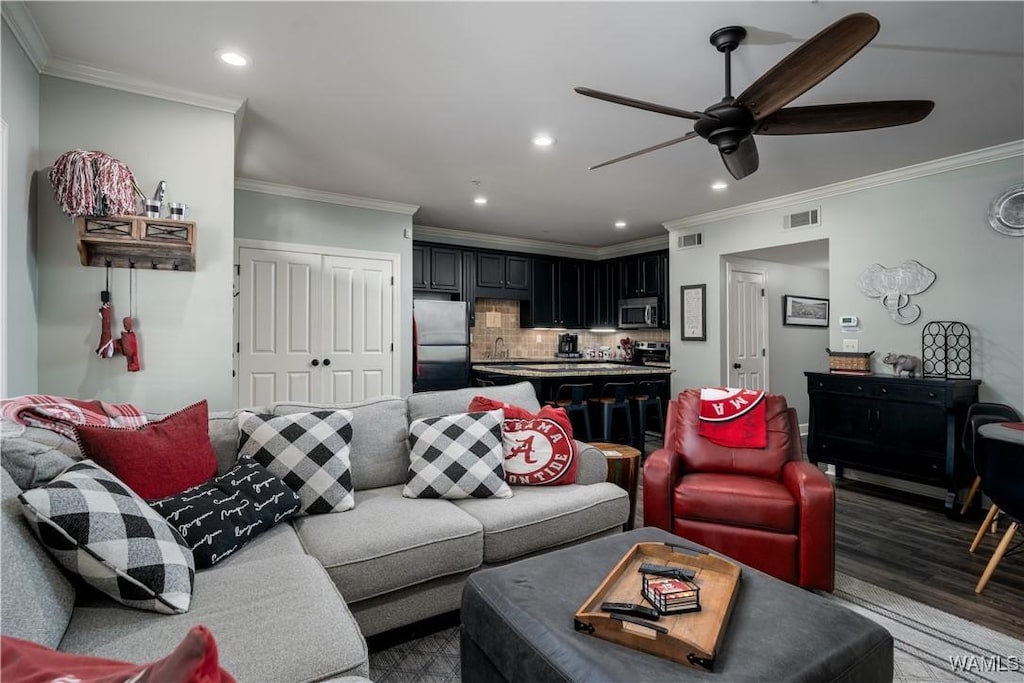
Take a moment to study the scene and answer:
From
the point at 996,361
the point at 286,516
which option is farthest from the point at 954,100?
the point at 286,516

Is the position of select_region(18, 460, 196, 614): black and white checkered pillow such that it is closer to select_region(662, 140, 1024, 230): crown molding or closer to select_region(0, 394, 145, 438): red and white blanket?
select_region(0, 394, 145, 438): red and white blanket

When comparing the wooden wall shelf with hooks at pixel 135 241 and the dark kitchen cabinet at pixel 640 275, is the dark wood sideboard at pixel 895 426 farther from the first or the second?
the wooden wall shelf with hooks at pixel 135 241

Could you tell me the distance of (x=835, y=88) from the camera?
285cm

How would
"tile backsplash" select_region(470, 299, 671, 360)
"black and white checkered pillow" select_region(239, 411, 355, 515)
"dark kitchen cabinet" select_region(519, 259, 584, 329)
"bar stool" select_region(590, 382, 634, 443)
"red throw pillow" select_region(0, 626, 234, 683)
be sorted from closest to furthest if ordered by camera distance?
"red throw pillow" select_region(0, 626, 234, 683) < "black and white checkered pillow" select_region(239, 411, 355, 515) < "bar stool" select_region(590, 382, 634, 443) < "tile backsplash" select_region(470, 299, 671, 360) < "dark kitchen cabinet" select_region(519, 259, 584, 329)

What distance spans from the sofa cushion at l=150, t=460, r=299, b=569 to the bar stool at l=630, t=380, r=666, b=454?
3699mm

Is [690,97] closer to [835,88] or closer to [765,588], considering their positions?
[835,88]

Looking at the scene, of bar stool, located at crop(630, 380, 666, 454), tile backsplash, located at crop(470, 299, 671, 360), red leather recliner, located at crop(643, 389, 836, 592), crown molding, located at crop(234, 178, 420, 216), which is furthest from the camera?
tile backsplash, located at crop(470, 299, 671, 360)

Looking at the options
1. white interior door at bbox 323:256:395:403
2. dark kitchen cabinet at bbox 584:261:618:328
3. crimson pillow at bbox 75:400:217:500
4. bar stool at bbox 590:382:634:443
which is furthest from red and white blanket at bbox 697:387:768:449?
dark kitchen cabinet at bbox 584:261:618:328

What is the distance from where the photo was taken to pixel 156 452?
1.74 meters

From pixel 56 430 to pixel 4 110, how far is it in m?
1.52

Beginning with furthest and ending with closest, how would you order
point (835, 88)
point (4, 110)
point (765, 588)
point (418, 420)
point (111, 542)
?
1. point (835, 88)
2. point (418, 420)
3. point (4, 110)
4. point (765, 588)
5. point (111, 542)

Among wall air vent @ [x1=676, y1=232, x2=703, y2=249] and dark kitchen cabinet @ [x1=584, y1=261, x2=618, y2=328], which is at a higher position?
wall air vent @ [x1=676, y1=232, x2=703, y2=249]

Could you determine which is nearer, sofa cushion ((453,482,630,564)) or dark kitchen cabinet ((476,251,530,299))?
sofa cushion ((453,482,630,564))

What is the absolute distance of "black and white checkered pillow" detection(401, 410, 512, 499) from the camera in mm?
2283
